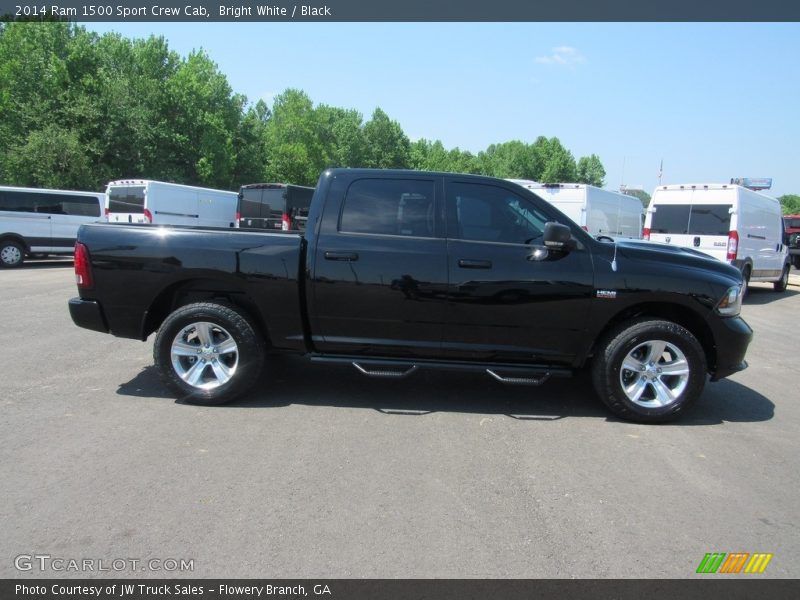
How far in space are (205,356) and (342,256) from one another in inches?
59.2

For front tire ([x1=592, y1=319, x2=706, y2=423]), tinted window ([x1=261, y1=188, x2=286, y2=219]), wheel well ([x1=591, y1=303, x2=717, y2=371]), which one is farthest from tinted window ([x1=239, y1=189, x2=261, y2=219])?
front tire ([x1=592, y1=319, x2=706, y2=423])

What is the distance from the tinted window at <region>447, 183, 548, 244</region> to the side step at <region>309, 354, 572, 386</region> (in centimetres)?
109

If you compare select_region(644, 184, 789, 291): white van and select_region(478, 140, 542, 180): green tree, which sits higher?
select_region(478, 140, 542, 180): green tree

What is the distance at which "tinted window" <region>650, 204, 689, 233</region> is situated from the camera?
12.5 m

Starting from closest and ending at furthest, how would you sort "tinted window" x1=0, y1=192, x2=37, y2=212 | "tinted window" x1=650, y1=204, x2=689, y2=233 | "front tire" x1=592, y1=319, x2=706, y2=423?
"front tire" x1=592, y1=319, x2=706, y2=423 → "tinted window" x1=650, y1=204, x2=689, y2=233 → "tinted window" x1=0, y1=192, x2=37, y2=212

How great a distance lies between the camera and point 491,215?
4.80 m

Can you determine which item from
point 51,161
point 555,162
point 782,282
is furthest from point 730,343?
point 555,162

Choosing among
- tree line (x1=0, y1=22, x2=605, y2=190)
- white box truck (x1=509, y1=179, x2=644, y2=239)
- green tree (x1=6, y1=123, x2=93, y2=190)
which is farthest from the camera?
tree line (x1=0, y1=22, x2=605, y2=190)

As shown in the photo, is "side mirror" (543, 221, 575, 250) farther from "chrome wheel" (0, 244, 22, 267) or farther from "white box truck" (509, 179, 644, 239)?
"chrome wheel" (0, 244, 22, 267)

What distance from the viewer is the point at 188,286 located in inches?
195

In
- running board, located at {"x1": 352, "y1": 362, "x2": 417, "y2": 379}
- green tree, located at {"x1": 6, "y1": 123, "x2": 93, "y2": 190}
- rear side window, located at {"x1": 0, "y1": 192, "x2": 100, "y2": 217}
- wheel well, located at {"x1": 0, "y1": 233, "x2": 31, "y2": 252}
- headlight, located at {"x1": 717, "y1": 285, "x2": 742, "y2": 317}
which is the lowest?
running board, located at {"x1": 352, "y1": 362, "x2": 417, "y2": 379}
